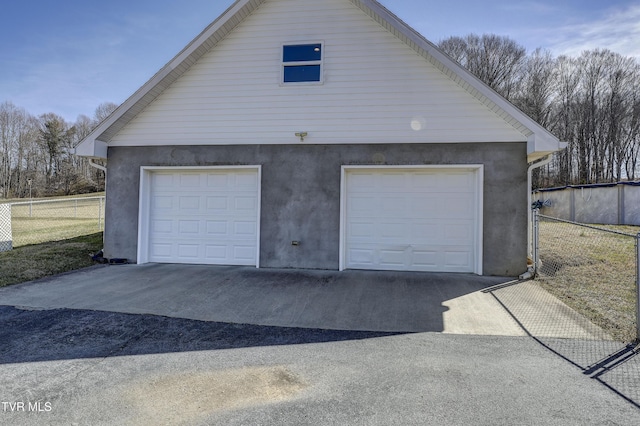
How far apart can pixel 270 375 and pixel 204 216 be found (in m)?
5.74

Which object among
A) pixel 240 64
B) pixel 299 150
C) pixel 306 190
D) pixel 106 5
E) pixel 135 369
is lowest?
pixel 135 369

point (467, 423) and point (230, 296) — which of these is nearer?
point (467, 423)

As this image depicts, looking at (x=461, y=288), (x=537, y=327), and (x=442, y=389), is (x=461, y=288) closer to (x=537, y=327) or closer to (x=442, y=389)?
(x=537, y=327)

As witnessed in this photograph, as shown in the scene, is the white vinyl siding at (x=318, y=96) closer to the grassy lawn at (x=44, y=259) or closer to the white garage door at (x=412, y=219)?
the white garage door at (x=412, y=219)

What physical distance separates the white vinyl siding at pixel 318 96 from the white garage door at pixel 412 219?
2.79 ft

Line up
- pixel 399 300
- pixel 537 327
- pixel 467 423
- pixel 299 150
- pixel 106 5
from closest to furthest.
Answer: pixel 467 423
pixel 537 327
pixel 399 300
pixel 299 150
pixel 106 5

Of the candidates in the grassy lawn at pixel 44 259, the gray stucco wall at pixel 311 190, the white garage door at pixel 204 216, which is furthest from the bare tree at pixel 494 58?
the grassy lawn at pixel 44 259

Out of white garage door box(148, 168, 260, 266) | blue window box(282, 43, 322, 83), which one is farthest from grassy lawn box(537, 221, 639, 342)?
blue window box(282, 43, 322, 83)

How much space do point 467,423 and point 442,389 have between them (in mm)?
440

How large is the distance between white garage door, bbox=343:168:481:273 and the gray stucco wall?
0.29 m

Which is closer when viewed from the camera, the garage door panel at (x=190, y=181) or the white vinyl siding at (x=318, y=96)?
the white vinyl siding at (x=318, y=96)

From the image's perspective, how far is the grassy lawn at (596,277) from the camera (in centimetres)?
461

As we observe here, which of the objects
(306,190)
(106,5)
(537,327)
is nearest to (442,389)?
(537,327)

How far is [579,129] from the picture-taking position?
3158 centimetres
